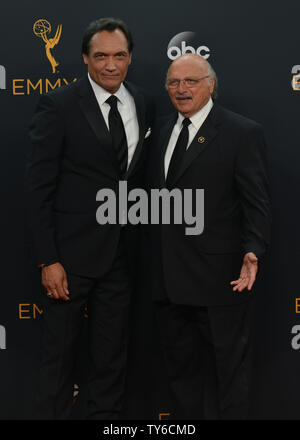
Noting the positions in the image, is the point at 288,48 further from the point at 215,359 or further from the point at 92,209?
the point at 215,359

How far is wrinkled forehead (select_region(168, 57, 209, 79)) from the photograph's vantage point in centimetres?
220

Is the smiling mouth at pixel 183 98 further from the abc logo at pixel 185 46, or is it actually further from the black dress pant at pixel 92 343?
the black dress pant at pixel 92 343

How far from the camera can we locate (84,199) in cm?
227

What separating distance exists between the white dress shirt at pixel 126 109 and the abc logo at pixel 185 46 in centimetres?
35

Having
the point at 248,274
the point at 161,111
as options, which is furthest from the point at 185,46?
the point at 248,274

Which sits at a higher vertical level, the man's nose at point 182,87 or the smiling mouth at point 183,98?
the man's nose at point 182,87

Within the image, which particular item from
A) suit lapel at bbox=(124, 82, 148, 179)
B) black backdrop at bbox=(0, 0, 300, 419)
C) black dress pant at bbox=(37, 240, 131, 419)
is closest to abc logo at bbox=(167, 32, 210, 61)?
black backdrop at bbox=(0, 0, 300, 419)

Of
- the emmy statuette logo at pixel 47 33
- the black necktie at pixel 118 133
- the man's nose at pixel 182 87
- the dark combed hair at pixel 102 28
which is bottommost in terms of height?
the black necktie at pixel 118 133

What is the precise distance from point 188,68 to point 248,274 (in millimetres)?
805

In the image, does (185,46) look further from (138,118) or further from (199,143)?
(199,143)

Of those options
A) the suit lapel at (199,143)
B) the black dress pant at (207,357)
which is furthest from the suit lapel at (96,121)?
the black dress pant at (207,357)

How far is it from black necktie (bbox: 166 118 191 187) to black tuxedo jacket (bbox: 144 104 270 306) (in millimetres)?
29

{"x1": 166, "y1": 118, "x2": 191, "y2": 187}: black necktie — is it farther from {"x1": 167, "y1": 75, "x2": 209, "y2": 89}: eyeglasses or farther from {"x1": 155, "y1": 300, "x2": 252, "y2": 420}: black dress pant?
{"x1": 155, "y1": 300, "x2": 252, "y2": 420}: black dress pant

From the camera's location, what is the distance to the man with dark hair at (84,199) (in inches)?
87.4
